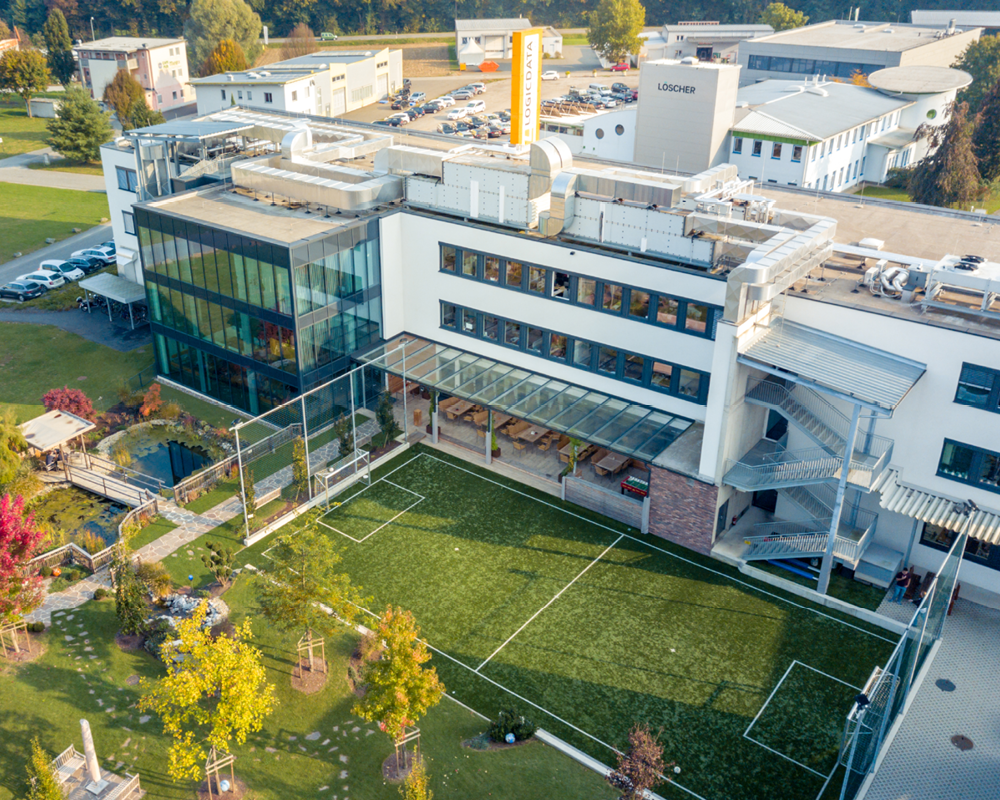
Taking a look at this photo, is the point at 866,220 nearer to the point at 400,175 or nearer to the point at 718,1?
the point at 400,175

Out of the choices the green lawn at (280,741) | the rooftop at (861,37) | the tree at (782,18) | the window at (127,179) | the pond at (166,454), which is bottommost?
the green lawn at (280,741)

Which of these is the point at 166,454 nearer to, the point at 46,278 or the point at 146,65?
the point at 46,278

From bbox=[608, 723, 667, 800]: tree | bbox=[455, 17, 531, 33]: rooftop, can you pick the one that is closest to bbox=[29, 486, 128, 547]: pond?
bbox=[608, 723, 667, 800]: tree

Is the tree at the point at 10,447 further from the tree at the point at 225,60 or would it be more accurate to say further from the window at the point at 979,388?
the tree at the point at 225,60

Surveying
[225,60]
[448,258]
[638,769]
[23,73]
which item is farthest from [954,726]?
[23,73]

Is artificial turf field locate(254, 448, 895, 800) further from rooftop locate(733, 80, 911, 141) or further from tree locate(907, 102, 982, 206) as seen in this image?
tree locate(907, 102, 982, 206)

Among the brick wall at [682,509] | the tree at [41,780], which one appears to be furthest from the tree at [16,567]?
→ the brick wall at [682,509]
